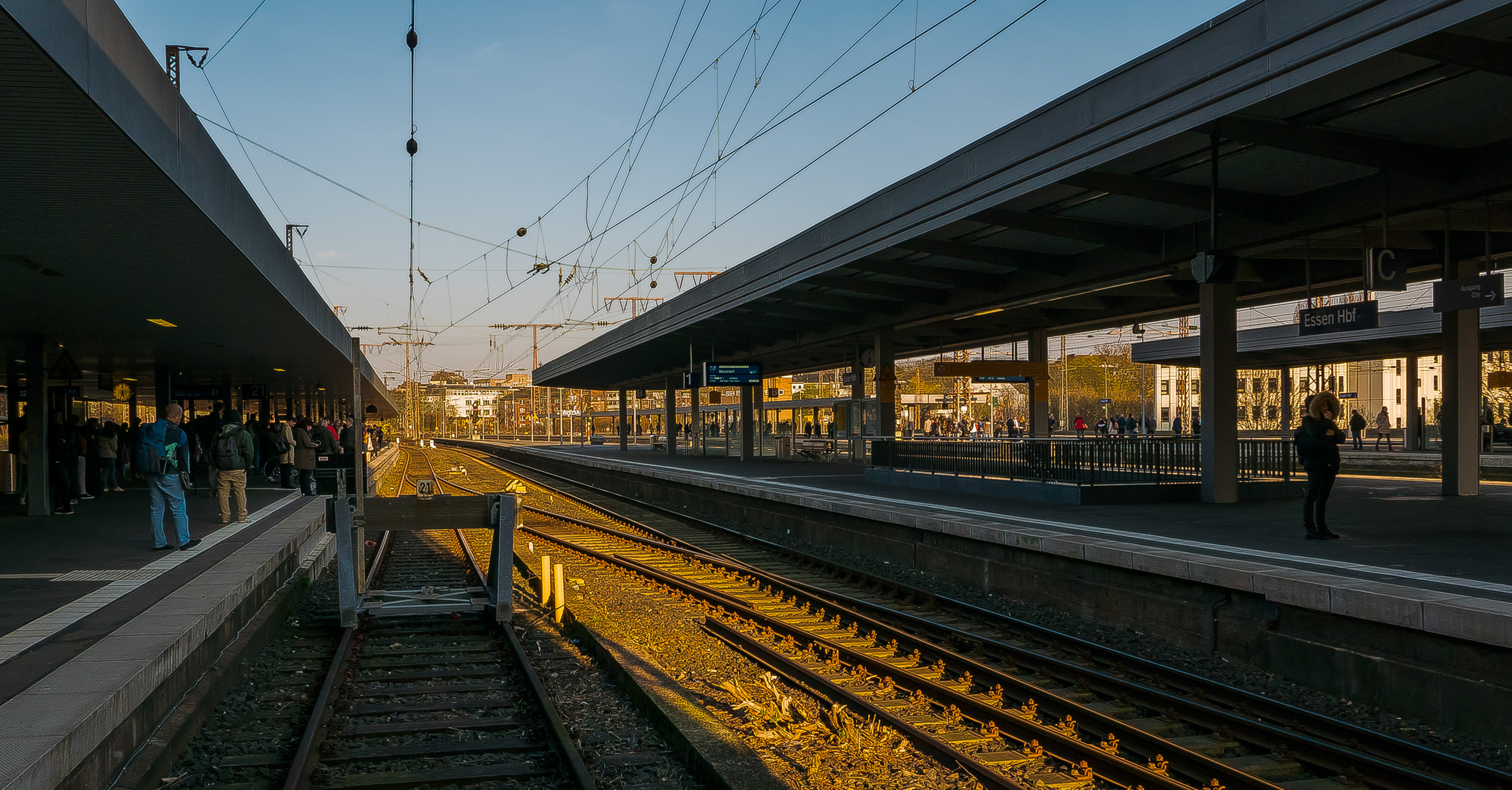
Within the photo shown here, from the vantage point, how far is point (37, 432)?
15258 millimetres

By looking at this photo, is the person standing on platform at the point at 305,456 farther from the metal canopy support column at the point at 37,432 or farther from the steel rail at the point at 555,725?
the steel rail at the point at 555,725

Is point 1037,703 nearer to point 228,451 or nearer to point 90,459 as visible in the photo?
point 228,451

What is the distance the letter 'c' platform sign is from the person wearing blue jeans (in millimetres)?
12812

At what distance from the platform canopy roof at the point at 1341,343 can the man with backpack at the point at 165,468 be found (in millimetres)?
21687

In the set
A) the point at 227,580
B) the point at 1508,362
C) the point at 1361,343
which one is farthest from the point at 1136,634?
the point at 1508,362

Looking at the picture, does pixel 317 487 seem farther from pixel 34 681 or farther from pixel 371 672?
pixel 34 681

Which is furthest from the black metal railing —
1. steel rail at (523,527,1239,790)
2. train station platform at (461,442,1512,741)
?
steel rail at (523,527,1239,790)

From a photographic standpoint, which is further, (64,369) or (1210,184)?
(64,369)

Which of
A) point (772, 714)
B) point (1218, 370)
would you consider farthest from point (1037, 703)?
point (1218, 370)

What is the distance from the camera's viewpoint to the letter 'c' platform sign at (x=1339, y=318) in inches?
442

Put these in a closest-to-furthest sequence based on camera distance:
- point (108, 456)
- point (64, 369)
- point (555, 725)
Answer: point (555, 725)
point (64, 369)
point (108, 456)

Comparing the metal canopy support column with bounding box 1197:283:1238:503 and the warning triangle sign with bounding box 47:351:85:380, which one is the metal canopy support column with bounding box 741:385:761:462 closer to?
the metal canopy support column with bounding box 1197:283:1238:503

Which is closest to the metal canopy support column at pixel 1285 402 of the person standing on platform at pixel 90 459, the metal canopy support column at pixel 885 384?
the metal canopy support column at pixel 885 384

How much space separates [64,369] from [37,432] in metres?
1.04
